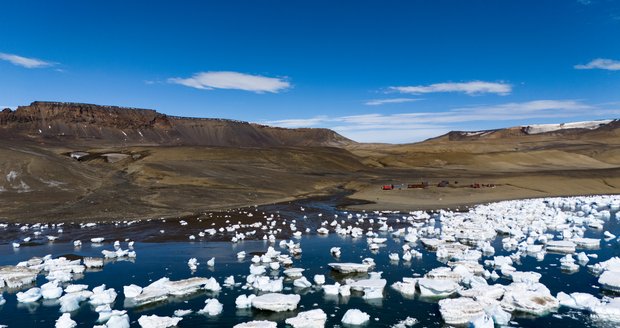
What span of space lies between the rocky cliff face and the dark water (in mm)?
116961

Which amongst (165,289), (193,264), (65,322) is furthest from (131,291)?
(193,264)

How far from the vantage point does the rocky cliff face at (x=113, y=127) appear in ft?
480

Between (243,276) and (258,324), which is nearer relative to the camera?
(258,324)

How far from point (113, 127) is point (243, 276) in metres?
160

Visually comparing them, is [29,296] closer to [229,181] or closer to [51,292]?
[51,292]

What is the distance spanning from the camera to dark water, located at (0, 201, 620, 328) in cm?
1208

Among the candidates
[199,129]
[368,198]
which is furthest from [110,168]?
[199,129]

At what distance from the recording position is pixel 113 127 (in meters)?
162

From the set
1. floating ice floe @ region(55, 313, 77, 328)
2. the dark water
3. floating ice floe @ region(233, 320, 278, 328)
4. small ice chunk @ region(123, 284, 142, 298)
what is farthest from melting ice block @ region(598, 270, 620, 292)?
floating ice floe @ region(55, 313, 77, 328)

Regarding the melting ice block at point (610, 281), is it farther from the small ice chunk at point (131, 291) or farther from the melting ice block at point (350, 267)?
the small ice chunk at point (131, 291)

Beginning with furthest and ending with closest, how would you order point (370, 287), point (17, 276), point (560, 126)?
point (560, 126), point (17, 276), point (370, 287)

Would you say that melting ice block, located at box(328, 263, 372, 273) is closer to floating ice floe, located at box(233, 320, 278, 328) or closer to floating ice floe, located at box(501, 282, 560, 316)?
floating ice floe, located at box(501, 282, 560, 316)

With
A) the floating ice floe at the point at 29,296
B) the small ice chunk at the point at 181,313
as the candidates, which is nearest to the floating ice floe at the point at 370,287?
the small ice chunk at the point at 181,313

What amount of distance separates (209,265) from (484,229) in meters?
14.0
